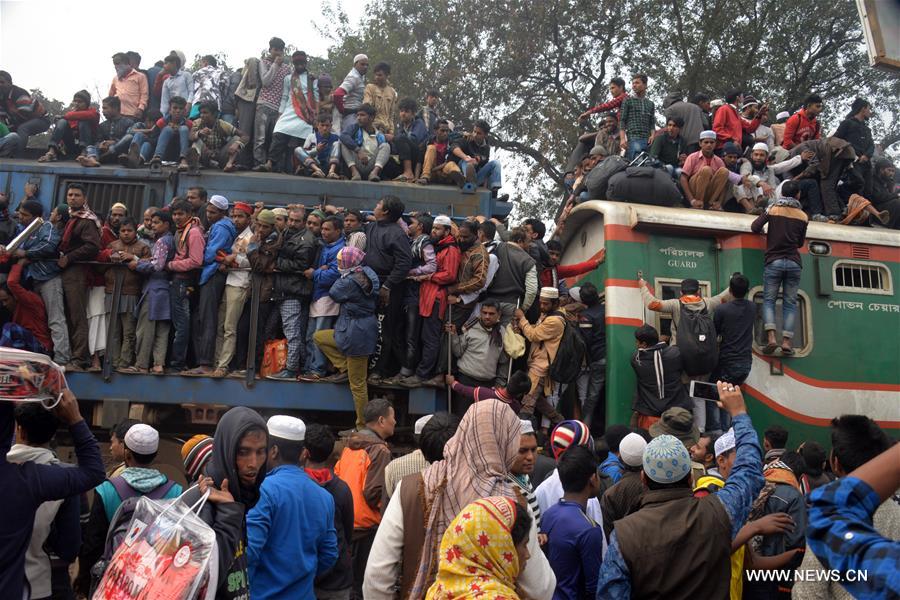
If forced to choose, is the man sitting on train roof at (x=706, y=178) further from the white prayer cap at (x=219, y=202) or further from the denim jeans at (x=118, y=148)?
the denim jeans at (x=118, y=148)

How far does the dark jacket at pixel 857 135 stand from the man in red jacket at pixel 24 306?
9385 millimetres

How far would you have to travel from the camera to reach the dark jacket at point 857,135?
1081 cm

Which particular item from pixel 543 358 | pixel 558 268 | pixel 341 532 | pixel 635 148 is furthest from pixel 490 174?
pixel 341 532

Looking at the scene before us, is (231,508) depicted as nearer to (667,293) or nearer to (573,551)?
(573,551)

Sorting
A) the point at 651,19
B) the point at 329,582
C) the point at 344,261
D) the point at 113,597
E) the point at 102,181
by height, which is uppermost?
the point at 651,19

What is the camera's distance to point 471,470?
124 inches

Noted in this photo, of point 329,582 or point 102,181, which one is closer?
point 329,582

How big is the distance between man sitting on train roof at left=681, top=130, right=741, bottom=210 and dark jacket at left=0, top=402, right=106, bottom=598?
7581 millimetres

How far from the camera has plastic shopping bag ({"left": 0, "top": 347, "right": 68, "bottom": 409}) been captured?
283 centimetres

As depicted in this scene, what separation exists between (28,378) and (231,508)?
2.64ft

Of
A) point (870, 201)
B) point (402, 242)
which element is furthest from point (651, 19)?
point (402, 242)

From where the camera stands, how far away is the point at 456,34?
21.0m

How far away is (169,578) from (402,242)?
18.2ft

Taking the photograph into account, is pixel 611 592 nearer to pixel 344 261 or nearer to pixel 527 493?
pixel 527 493
